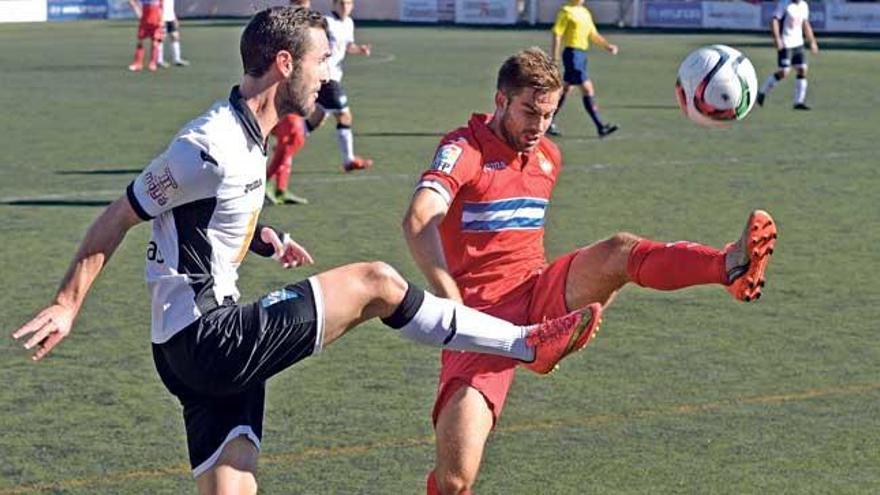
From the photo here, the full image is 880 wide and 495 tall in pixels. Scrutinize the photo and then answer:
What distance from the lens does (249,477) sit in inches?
265

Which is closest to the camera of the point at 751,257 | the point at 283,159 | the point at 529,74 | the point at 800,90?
the point at 751,257

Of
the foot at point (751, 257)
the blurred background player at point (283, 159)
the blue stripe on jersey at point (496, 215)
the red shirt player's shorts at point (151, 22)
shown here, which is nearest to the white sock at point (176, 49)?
the red shirt player's shorts at point (151, 22)

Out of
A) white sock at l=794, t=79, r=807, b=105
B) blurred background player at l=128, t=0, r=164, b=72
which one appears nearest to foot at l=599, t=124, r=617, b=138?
white sock at l=794, t=79, r=807, b=105

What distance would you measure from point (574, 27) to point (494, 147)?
61.3ft

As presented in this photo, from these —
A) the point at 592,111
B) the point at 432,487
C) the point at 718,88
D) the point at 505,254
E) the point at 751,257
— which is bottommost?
the point at 592,111

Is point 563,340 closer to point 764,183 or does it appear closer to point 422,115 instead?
point 764,183

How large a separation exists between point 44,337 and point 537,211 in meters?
2.76

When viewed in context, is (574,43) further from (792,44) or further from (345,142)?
(345,142)

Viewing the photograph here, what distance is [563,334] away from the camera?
7.18m

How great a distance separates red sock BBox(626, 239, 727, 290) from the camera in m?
7.64

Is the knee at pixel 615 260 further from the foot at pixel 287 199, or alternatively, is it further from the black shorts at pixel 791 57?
the black shorts at pixel 791 57

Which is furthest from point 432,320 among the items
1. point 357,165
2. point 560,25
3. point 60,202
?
point 560,25

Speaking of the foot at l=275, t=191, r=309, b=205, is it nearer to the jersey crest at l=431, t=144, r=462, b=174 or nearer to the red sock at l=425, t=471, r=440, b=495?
the jersey crest at l=431, t=144, r=462, b=174

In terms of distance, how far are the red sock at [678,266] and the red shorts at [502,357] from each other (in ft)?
1.24
